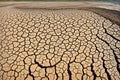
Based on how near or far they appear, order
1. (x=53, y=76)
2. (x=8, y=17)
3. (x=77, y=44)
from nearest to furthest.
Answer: (x=53, y=76)
(x=77, y=44)
(x=8, y=17)

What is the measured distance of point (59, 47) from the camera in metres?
0.82

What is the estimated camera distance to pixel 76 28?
3.06 feet

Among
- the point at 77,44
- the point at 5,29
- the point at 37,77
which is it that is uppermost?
the point at 5,29

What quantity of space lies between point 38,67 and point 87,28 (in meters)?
0.35

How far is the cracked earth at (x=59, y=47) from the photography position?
2.40 ft

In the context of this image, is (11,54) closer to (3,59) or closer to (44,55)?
(3,59)

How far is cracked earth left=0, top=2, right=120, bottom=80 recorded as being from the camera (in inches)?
28.9

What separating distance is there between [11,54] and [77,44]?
32cm

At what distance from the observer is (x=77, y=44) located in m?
0.83

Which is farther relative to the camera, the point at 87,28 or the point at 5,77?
the point at 87,28

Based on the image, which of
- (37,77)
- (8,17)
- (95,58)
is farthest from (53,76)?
(8,17)

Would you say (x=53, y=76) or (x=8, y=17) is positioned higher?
(x=8, y=17)

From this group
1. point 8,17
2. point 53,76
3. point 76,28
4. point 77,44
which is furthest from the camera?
point 8,17

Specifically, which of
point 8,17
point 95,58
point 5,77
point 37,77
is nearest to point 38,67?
point 37,77
